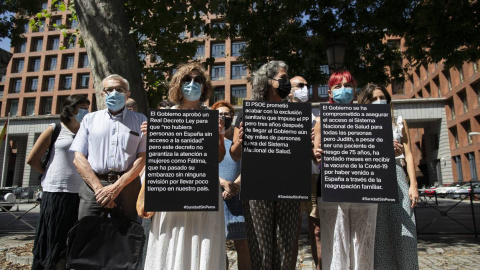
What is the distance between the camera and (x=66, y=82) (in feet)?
161

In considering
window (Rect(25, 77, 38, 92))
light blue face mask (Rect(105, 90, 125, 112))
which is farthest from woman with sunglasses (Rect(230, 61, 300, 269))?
window (Rect(25, 77, 38, 92))

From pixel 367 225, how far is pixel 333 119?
98cm

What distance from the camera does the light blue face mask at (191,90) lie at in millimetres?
3025

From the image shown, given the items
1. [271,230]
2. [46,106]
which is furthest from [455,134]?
[46,106]

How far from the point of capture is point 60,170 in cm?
393

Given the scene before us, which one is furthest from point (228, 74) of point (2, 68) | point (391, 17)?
point (2, 68)

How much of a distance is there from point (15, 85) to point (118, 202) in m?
57.6

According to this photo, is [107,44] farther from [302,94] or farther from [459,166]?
[459,166]

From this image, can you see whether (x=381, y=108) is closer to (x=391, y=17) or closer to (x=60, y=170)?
(x=60, y=170)

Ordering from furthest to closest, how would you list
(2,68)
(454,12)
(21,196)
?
(21,196), (454,12), (2,68)

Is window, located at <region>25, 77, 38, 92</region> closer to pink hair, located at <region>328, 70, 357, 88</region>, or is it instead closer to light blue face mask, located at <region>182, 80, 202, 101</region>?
light blue face mask, located at <region>182, 80, 202, 101</region>

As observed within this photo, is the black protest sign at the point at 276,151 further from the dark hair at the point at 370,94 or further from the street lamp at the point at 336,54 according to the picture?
the street lamp at the point at 336,54

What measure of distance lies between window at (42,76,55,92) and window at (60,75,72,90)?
129 centimetres

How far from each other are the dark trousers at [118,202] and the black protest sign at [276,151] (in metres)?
1.15
